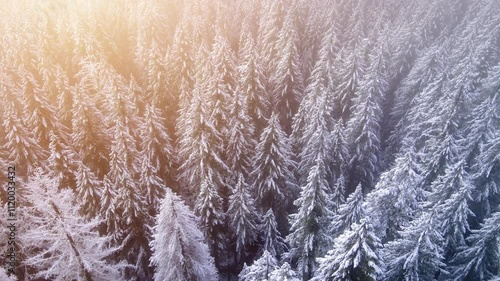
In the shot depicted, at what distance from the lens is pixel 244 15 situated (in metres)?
59.1

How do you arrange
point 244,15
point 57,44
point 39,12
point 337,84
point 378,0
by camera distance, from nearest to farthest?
point 337,84, point 57,44, point 39,12, point 244,15, point 378,0

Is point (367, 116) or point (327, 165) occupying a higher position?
point (367, 116)

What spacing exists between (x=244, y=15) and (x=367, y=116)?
37.3 meters

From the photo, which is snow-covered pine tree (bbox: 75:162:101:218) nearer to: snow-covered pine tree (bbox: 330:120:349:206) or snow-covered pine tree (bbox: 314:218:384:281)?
snow-covered pine tree (bbox: 314:218:384:281)

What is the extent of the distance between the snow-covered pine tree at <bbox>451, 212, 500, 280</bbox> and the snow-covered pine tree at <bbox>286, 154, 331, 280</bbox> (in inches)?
369

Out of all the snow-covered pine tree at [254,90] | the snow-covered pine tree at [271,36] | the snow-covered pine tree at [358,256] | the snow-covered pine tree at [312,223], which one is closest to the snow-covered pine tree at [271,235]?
the snow-covered pine tree at [312,223]

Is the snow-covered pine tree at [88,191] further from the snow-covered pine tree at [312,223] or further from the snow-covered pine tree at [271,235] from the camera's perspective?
the snow-covered pine tree at [312,223]

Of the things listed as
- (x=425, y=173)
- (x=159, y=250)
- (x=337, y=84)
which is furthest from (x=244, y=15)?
(x=159, y=250)

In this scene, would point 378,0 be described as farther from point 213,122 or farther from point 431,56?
point 213,122

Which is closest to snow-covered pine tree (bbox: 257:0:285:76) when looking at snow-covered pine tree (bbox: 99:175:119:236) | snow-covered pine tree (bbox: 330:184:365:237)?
snow-covered pine tree (bbox: 99:175:119:236)

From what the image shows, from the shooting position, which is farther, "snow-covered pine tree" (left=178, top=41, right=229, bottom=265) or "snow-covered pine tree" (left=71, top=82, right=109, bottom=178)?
"snow-covered pine tree" (left=71, top=82, right=109, bottom=178)

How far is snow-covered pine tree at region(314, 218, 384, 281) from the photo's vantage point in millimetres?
12672

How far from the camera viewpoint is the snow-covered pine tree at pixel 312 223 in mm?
20125

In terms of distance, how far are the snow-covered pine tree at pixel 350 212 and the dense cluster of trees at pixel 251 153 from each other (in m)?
0.10
